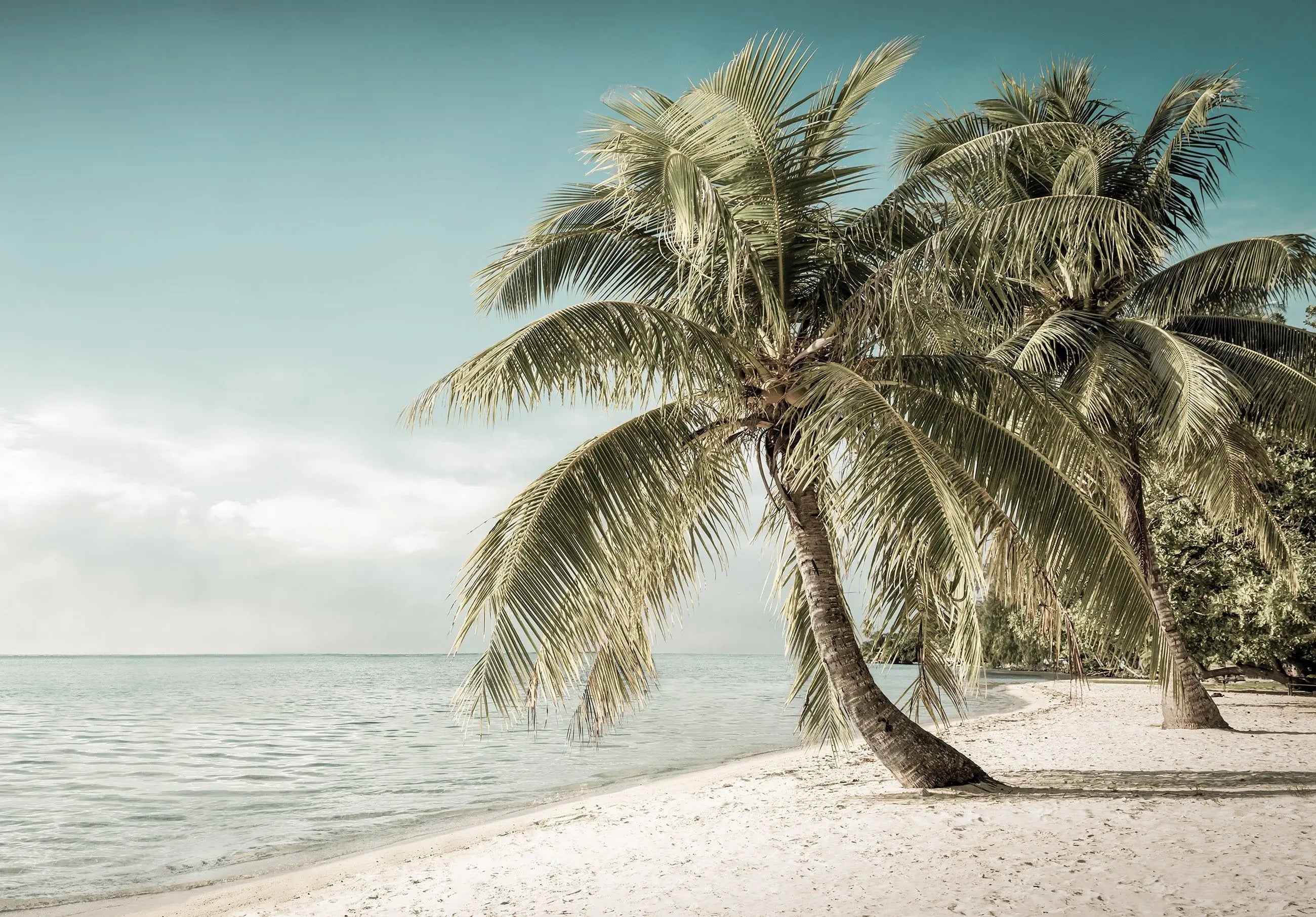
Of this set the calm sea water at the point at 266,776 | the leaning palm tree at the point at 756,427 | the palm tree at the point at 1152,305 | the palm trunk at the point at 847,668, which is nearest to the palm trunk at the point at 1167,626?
the palm tree at the point at 1152,305

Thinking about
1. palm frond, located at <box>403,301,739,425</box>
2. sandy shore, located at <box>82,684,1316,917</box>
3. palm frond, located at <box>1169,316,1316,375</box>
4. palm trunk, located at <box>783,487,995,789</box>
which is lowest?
sandy shore, located at <box>82,684,1316,917</box>

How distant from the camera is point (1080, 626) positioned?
10297 millimetres

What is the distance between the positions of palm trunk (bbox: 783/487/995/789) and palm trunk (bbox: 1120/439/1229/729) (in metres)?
4.68

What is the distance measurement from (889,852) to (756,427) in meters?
3.59

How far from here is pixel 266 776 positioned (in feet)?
55.2

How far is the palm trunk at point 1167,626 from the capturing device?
11.6 meters

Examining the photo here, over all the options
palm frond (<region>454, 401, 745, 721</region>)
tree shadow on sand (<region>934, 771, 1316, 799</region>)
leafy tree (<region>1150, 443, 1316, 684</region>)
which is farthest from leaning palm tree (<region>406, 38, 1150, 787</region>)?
leafy tree (<region>1150, 443, 1316, 684</region>)

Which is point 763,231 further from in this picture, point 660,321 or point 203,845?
point 203,845

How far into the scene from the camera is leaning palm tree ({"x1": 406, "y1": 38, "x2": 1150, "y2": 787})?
600 centimetres

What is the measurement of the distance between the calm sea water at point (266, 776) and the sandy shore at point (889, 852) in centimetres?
203

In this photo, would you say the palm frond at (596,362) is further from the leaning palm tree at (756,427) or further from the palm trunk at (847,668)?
the palm trunk at (847,668)

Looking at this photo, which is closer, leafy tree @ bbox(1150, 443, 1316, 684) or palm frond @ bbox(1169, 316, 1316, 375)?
palm frond @ bbox(1169, 316, 1316, 375)

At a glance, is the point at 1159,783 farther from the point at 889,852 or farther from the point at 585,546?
the point at 585,546

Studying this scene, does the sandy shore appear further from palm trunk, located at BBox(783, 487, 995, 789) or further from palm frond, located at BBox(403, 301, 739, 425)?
palm frond, located at BBox(403, 301, 739, 425)
